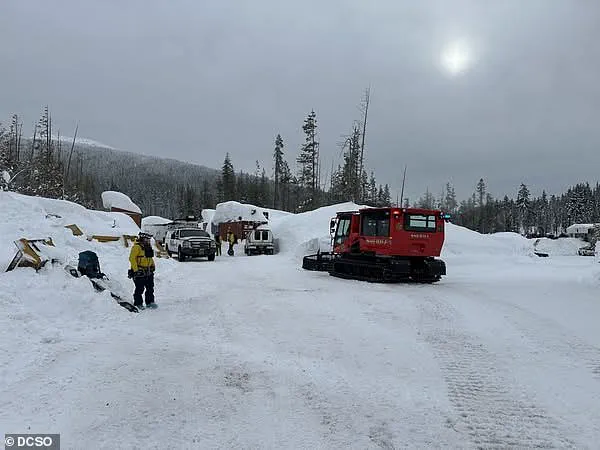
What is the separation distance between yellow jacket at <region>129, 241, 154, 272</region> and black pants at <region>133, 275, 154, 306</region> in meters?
0.24

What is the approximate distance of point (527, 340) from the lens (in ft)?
26.2

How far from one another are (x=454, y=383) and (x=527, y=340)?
288 cm

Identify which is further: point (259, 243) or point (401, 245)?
point (259, 243)

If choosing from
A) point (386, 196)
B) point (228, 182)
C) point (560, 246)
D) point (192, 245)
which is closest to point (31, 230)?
point (192, 245)

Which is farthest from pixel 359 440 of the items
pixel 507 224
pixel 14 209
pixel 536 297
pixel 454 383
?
pixel 507 224

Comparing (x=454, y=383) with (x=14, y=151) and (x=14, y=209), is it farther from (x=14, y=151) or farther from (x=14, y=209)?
(x=14, y=151)

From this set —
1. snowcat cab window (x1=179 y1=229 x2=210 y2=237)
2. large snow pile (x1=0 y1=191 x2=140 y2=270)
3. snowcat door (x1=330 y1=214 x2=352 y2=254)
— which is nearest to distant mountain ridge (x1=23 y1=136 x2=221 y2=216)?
snowcat cab window (x1=179 y1=229 x2=210 y2=237)

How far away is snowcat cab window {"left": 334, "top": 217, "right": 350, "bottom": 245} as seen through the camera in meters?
19.5

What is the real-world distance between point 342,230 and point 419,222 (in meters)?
3.93

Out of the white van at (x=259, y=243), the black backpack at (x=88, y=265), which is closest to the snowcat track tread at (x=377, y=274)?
the black backpack at (x=88, y=265)

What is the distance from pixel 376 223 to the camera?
1748 centimetres

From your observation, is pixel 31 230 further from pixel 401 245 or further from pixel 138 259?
pixel 401 245

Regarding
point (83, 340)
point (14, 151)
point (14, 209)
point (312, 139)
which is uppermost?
point (312, 139)

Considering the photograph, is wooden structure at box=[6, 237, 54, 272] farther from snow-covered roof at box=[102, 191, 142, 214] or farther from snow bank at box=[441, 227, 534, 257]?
snow-covered roof at box=[102, 191, 142, 214]
